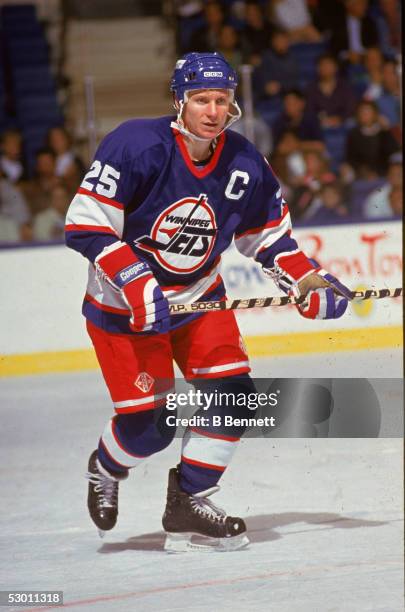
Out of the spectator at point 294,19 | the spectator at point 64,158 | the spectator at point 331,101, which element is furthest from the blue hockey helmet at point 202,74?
the spectator at point 294,19

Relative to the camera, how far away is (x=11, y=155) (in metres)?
5.85

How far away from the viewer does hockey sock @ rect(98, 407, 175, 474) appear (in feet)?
8.20

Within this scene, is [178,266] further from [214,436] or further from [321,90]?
[321,90]

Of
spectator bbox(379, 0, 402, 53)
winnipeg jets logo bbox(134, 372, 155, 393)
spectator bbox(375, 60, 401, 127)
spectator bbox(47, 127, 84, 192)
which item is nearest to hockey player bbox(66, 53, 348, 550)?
winnipeg jets logo bbox(134, 372, 155, 393)

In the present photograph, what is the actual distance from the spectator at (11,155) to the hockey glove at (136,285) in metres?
3.28

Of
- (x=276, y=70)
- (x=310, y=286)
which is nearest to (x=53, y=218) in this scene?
(x=276, y=70)

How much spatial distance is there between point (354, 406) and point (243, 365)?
300 mm

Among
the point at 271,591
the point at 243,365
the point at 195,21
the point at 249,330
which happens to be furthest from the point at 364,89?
the point at 271,591

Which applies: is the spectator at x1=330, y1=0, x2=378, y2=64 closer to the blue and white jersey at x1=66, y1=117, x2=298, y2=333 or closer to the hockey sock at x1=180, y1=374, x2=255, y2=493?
the blue and white jersey at x1=66, y1=117, x2=298, y2=333

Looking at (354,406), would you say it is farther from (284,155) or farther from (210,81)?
(284,155)

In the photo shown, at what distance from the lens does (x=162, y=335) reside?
2.51 m

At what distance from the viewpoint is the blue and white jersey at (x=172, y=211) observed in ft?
7.70

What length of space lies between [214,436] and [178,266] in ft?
1.16

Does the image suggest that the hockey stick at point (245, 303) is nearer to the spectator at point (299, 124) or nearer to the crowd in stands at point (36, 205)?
the crowd in stands at point (36, 205)
